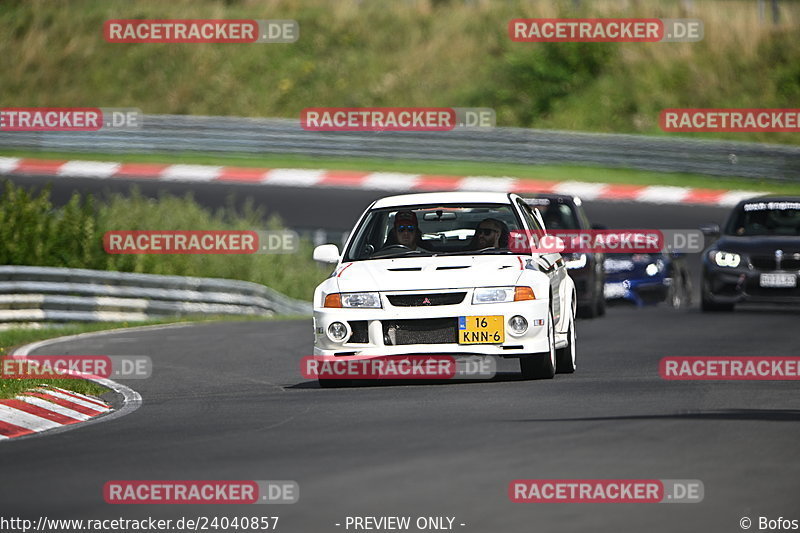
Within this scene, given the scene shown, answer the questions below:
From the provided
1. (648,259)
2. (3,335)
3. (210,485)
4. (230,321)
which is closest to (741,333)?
(648,259)

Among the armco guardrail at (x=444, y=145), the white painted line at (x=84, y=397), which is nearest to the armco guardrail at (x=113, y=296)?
the white painted line at (x=84, y=397)

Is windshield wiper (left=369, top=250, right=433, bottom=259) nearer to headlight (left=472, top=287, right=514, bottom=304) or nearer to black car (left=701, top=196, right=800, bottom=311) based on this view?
headlight (left=472, top=287, right=514, bottom=304)

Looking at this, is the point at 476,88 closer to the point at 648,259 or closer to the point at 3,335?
the point at 648,259

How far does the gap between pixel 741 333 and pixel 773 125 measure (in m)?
20.9

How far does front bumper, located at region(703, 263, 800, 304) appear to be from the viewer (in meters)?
20.2

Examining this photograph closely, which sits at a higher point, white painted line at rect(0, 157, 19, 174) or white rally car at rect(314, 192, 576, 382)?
white painted line at rect(0, 157, 19, 174)

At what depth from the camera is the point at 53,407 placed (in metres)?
11.5

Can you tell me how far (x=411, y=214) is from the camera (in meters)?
13.1

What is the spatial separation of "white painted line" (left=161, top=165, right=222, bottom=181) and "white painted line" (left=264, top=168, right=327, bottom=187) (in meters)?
Answer: 1.19
